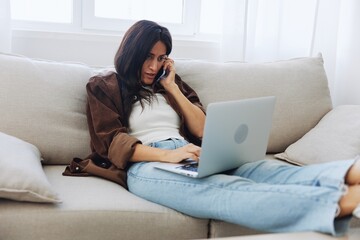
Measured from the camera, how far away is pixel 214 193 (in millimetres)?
1337

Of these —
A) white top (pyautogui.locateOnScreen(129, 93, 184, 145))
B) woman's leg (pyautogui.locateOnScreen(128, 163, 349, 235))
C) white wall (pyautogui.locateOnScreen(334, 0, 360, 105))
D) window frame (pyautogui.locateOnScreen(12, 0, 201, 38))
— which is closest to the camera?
woman's leg (pyautogui.locateOnScreen(128, 163, 349, 235))

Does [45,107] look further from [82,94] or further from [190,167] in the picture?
[190,167]

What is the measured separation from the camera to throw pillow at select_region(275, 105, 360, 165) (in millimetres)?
1811

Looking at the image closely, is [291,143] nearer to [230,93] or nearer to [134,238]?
[230,93]

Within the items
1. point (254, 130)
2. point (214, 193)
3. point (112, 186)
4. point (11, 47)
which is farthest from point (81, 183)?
point (11, 47)

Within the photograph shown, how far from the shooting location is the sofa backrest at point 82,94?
→ 5.80ft

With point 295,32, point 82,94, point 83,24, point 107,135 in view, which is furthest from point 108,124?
point 295,32

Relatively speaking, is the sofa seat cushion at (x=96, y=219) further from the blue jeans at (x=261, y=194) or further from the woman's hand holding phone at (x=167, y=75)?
the woman's hand holding phone at (x=167, y=75)

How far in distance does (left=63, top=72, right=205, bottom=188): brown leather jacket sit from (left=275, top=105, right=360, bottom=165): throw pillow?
492 millimetres

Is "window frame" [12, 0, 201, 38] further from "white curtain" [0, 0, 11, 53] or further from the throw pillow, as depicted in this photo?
the throw pillow

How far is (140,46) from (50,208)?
0.74m

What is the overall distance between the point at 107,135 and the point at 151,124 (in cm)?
19

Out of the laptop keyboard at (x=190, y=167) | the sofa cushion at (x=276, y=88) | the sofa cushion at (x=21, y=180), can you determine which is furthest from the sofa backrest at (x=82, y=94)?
the laptop keyboard at (x=190, y=167)

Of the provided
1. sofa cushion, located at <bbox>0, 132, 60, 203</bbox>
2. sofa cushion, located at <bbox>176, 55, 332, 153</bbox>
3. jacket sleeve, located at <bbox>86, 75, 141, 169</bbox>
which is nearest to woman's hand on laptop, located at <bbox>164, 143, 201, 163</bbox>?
jacket sleeve, located at <bbox>86, 75, 141, 169</bbox>
